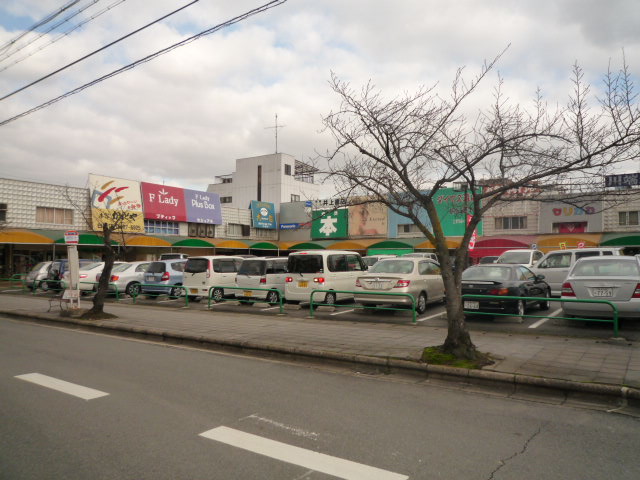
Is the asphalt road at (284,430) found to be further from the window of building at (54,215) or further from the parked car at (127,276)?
the window of building at (54,215)

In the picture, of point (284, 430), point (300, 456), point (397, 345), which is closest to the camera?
point (300, 456)

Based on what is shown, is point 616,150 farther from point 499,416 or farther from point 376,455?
point 376,455

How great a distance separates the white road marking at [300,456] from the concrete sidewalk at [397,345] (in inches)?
133

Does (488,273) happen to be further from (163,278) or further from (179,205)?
(179,205)

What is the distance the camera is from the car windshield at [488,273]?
11562mm

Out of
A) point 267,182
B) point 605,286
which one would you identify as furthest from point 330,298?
point 267,182

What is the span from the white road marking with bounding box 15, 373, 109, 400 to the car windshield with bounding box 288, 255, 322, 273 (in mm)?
8240

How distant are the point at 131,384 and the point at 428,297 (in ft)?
29.9

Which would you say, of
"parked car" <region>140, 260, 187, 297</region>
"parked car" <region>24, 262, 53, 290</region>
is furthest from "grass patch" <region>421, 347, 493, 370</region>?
"parked car" <region>24, 262, 53, 290</region>

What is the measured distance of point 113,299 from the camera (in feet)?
65.4

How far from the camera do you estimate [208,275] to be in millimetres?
16766

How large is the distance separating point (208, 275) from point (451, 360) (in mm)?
11393

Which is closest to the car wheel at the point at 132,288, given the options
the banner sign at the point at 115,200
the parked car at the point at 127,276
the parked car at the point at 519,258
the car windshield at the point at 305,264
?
the parked car at the point at 127,276

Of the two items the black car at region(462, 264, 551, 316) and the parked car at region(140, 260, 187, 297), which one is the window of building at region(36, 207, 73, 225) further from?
the black car at region(462, 264, 551, 316)
